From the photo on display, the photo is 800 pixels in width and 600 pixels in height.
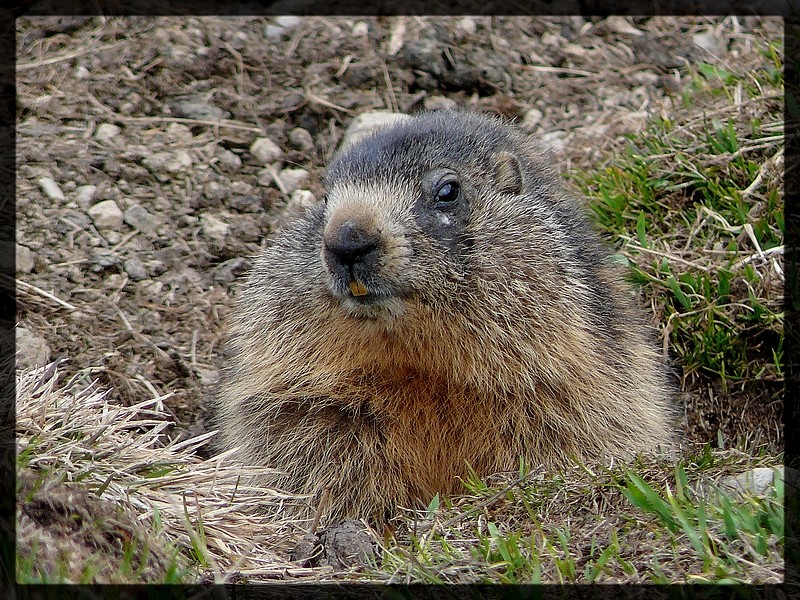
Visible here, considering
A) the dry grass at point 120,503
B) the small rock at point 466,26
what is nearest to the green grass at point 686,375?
the dry grass at point 120,503

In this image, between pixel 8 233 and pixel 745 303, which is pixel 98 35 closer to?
pixel 8 233

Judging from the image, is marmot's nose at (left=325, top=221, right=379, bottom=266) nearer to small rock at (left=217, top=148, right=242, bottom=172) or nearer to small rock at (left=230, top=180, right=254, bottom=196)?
Result: small rock at (left=230, top=180, right=254, bottom=196)

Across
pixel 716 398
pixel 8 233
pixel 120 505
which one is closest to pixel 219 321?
pixel 8 233

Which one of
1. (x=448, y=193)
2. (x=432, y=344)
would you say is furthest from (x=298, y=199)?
(x=432, y=344)

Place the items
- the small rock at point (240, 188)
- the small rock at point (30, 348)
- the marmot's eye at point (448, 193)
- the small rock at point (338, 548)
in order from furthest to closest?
the small rock at point (240, 188), the small rock at point (30, 348), the marmot's eye at point (448, 193), the small rock at point (338, 548)

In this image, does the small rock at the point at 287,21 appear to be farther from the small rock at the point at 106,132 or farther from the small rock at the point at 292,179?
the small rock at the point at 106,132
